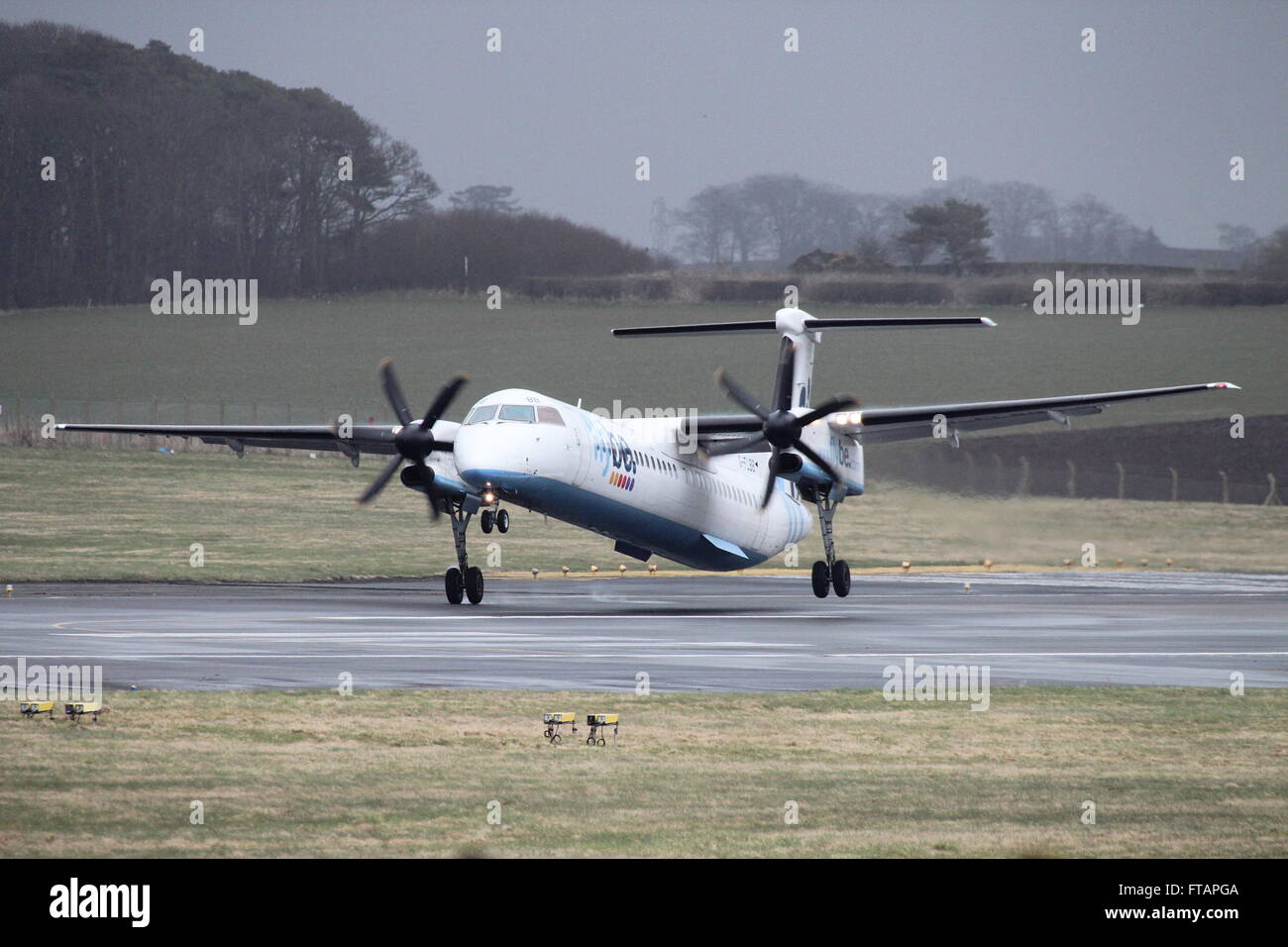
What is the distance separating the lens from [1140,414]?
7825 cm

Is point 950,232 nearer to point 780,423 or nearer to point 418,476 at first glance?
point 780,423

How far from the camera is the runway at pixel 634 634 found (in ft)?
64.4

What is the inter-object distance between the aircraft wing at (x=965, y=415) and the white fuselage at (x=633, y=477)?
0.61 meters

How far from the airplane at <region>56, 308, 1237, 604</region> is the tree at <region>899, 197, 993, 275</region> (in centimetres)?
7974

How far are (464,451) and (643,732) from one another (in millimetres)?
14175

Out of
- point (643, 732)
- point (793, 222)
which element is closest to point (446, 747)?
point (643, 732)

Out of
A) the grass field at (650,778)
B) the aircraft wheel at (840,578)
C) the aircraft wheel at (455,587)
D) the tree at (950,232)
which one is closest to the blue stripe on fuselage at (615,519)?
the aircraft wheel at (840,578)

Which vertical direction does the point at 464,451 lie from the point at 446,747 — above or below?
above

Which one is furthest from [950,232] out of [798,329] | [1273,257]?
[798,329]

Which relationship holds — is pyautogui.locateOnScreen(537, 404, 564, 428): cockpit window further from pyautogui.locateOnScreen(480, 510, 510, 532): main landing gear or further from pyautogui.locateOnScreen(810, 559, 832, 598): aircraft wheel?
pyautogui.locateOnScreen(810, 559, 832, 598): aircraft wheel

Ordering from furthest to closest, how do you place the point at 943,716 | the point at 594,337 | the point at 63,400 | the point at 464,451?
1. the point at 594,337
2. the point at 63,400
3. the point at 464,451
4. the point at 943,716

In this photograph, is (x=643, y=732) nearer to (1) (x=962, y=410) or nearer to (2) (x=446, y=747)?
(2) (x=446, y=747)

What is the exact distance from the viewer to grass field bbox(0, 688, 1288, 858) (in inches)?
404

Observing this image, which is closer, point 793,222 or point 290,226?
point 290,226
